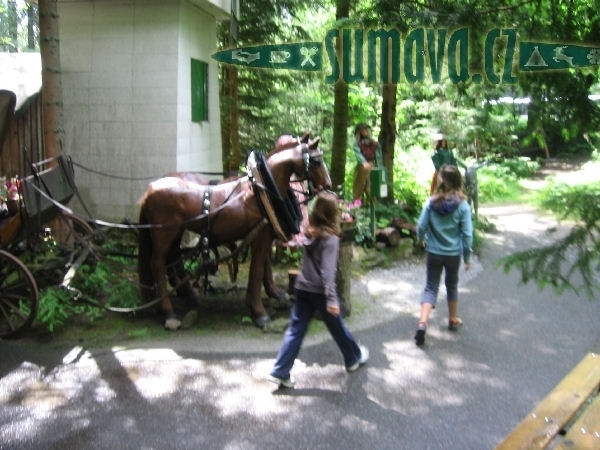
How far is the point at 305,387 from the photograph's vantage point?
5590mm

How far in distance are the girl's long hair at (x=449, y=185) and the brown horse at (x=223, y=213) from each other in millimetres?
1141

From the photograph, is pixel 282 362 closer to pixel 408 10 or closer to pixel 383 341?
pixel 383 341

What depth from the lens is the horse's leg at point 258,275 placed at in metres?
6.96

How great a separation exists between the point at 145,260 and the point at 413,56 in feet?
12.0

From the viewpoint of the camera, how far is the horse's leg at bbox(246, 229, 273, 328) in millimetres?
6965

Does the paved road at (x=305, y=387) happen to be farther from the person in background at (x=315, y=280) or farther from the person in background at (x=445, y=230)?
the person in background at (x=445, y=230)

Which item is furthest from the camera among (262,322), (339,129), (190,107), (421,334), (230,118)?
(230,118)

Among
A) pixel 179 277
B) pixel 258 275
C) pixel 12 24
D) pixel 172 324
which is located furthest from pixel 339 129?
pixel 12 24

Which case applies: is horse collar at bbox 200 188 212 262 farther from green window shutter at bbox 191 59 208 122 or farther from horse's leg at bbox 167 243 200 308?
green window shutter at bbox 191 59 208 122

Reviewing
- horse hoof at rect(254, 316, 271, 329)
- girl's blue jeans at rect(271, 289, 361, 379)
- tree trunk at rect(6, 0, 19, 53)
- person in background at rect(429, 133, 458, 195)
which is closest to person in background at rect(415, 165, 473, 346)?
girl's blue jeans at rect(271, 289, 361, 379)

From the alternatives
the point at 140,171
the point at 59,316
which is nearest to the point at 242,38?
the point at 140,171

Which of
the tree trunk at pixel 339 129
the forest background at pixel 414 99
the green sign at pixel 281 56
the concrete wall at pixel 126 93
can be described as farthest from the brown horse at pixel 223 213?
the tree trunk at pixel 339 129

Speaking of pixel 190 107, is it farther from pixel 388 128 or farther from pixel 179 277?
pixel 388 128

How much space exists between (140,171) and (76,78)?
179 cm
